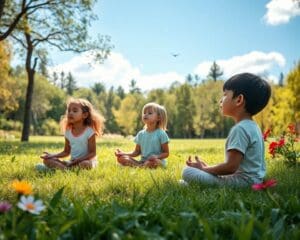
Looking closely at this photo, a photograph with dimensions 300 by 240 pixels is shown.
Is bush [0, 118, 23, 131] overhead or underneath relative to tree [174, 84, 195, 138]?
underneath

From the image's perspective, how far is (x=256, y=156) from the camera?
489 cm

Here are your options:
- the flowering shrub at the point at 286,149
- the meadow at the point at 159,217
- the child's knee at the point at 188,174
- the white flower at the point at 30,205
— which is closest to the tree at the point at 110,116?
the flowering shrub at the point at 286,149


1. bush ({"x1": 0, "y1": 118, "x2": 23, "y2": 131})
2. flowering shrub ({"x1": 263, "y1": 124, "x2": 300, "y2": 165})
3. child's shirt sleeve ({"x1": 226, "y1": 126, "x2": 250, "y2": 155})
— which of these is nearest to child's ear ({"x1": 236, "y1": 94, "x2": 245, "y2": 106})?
child's shirt sleeve ({"x1": 226, "y1": 126, "x2": 250, "y2": 155})

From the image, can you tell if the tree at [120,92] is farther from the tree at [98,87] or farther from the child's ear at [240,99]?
the child's ear at [240,99]

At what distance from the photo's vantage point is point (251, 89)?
4.77 m

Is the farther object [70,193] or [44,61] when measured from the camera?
[44,61]

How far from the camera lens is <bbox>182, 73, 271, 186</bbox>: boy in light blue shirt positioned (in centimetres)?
474

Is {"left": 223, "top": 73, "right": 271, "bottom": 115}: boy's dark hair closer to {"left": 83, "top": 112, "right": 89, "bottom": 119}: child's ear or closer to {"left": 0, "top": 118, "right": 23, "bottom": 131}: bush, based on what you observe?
{"left": 83, "top": 112, "right": 89, "bottom": 119}: child's ear

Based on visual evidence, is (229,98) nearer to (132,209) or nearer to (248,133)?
(248,133)

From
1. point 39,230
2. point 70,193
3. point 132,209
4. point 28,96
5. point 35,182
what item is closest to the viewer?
point 39,230

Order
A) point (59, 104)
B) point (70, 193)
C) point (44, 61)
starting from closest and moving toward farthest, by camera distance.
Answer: point (70, 193)
point (44, 61)
point (59, 104)

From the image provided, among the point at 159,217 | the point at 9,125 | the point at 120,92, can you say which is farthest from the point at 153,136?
the point at 120,92

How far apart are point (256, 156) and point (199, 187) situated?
0.71 meters

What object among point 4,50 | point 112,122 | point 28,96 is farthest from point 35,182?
point 112,122
